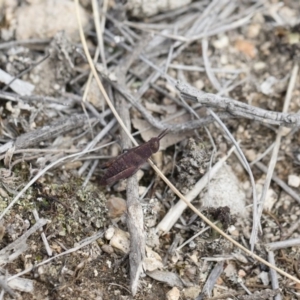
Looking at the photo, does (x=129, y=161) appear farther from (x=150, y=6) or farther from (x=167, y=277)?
(x=150, y=6)

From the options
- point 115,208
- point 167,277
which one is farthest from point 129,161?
point 167,277

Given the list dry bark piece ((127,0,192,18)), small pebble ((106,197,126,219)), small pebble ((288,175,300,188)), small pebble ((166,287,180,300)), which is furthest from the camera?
dry bark piece ((127,0,192,18))

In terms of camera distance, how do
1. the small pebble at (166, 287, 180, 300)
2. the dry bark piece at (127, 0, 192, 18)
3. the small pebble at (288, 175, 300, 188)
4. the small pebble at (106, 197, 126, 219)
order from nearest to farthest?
the small pebble at (166, 287, 180, 300) → the small pebble at (106, 197, 126, 219) → the small pebble at (288, 175, 300, 188) → the dry bark piece at (127, 0, 192, 18)

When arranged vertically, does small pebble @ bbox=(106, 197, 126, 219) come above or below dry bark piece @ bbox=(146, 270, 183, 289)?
above

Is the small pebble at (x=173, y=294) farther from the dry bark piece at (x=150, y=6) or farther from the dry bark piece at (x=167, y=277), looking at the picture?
the dry bark piece at (x=150, y=6)

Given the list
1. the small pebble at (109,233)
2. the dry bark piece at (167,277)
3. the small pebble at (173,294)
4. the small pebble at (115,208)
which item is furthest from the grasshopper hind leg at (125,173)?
the small pebble at (173,294)

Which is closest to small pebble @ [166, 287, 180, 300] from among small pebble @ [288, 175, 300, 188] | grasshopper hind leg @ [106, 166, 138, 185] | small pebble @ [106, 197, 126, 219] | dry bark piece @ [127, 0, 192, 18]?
small pebble @ [106, 197, 126, 219]

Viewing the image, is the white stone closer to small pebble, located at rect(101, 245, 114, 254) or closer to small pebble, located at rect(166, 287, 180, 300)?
small pebble, located at rect(166, 287, 180, 300)
